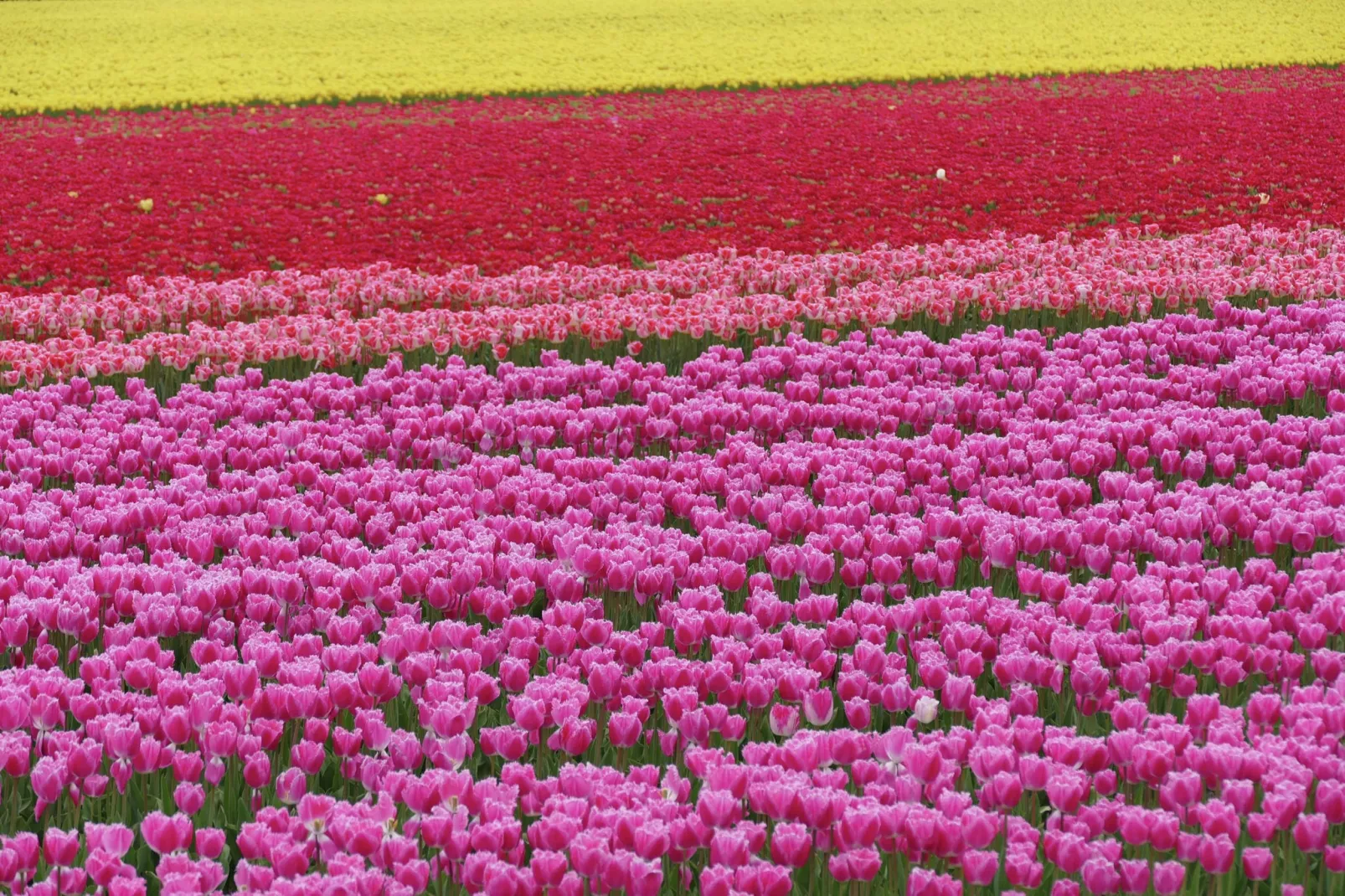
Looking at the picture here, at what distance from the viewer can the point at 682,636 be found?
13.9 feet

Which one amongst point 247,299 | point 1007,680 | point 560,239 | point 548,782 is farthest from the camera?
point 560,239

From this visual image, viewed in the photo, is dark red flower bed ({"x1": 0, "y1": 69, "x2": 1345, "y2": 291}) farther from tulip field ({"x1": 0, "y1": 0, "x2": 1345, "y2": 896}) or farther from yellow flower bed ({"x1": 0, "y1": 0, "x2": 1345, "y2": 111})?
yellow flower bed ({"x1": 0, "y1": 0, "x2": 1345, "y2": 111})

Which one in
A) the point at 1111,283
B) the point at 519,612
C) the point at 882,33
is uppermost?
the point at 882,33

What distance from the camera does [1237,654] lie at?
13.2ft

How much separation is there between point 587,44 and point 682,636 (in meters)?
33.4

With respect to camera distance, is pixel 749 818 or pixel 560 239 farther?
pixel 560 239

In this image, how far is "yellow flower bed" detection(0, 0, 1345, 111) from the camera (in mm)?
30000

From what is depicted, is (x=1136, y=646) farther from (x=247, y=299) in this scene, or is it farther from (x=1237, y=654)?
(x=247, y=299)

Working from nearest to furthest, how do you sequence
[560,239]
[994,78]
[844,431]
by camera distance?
[844,431] < [560,239] < [994,78]

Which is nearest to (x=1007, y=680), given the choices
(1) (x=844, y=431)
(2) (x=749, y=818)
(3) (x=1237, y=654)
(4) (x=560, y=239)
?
(3) (x=1237, y=654)

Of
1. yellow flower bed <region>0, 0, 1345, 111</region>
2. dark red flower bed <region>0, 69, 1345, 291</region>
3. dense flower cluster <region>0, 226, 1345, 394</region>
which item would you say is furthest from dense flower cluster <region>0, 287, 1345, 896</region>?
yellow flower bed <region>0, 0, 1345, 111</region>

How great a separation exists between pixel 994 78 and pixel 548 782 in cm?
2862

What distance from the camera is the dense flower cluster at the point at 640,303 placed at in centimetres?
855

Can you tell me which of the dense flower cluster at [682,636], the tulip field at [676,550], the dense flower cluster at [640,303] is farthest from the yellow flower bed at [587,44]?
the dense flower cluster at [682,636]
